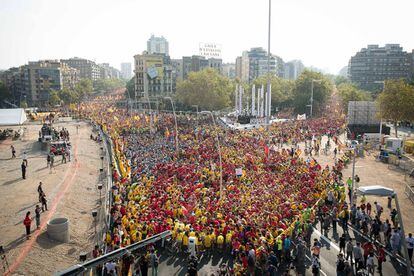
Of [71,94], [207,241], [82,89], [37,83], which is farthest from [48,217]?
[37,83]

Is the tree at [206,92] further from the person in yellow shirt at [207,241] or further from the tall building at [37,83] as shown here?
the person in yellow shirt at [207,241]

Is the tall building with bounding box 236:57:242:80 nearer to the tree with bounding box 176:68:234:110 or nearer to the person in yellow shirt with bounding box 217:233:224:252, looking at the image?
the tree with bounding box 176:68:234:110

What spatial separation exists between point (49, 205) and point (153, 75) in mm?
89863

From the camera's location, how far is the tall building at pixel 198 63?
131750mm

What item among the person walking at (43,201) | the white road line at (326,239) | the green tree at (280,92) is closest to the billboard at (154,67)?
the green tree at (280,92)

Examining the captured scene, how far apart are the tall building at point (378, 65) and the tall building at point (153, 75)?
278 feet

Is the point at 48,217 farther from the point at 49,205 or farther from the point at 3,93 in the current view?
the point at 3,93

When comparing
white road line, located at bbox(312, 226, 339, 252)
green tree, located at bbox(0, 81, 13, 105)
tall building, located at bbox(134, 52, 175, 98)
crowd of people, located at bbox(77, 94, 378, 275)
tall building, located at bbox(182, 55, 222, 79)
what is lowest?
white road line, located at bbox(312, 226, 339, 252)

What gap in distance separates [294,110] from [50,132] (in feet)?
203

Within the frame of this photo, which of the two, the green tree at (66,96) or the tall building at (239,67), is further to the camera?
the tall building at (239,67)

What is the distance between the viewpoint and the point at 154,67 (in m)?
108

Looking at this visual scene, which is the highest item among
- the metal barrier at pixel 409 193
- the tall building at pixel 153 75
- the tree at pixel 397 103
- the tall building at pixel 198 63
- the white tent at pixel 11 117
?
the tall building at pixel 198 63

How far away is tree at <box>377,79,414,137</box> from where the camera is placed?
160 ft

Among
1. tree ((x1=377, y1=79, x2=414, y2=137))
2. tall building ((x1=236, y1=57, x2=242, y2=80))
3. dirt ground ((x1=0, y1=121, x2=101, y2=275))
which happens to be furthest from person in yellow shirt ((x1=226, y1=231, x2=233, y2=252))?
tall building ((x1=236, y1=57, x2=242, y2=80))
